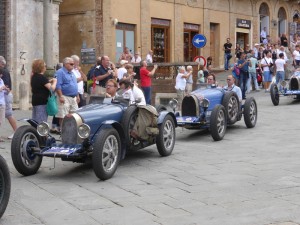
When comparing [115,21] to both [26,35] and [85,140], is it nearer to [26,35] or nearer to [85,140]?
[26,35]

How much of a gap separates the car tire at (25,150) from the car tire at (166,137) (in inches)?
82.5

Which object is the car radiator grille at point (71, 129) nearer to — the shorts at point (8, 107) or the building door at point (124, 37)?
the shorts at point (8, 107)

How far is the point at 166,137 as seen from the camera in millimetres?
10172

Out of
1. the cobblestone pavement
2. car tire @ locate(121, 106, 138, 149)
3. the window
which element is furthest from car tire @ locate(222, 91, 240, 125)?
the window

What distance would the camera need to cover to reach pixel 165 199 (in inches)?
280

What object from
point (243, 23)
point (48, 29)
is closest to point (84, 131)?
point (48, 29)

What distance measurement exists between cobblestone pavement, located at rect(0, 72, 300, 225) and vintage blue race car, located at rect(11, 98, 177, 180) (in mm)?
240

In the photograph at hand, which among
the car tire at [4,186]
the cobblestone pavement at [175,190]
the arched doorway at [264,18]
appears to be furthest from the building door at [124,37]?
the car tire at [4,186]

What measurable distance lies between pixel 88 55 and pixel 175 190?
1516 cm

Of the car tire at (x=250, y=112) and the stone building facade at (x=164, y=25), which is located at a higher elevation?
the stone building facade at (x=164, y=25)

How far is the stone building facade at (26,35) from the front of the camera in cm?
1912

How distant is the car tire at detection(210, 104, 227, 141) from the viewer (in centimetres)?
1175

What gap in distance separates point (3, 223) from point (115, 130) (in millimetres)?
2697

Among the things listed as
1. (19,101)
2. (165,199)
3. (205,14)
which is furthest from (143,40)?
(165,199)
